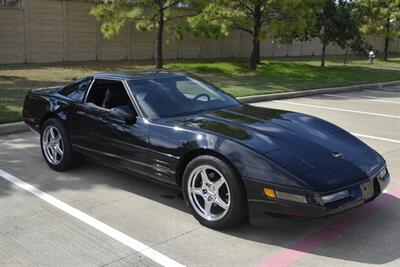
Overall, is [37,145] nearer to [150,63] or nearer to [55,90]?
[55,90]

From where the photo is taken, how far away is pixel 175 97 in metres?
5.12

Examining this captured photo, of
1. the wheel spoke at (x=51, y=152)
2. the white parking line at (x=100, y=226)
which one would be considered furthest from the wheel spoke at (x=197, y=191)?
the wheel spoke at (x=51, y=152)

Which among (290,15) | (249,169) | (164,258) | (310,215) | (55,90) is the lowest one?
(164,258)

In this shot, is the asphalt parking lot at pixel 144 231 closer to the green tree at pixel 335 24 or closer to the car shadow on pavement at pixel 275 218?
the car shadow on pavement at pixel 275 218

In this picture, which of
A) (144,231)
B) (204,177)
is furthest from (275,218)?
(144,231)

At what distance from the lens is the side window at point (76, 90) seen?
18.7 feet

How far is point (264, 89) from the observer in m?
14.1

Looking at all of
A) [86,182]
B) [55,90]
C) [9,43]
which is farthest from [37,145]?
[9,43]

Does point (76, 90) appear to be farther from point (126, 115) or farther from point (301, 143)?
point (301, 143)

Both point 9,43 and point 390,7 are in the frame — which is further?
point 390,7

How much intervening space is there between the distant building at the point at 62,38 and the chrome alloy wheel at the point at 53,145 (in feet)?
50.6

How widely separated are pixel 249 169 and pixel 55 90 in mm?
3489

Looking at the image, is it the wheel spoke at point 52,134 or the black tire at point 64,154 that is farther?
the wheel spoke at point 52,134

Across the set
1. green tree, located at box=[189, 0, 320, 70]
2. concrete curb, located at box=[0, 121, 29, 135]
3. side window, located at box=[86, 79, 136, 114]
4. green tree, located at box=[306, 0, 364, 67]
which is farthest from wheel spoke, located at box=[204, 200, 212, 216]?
green tree, located at box=[306, 0, 364, 67]
